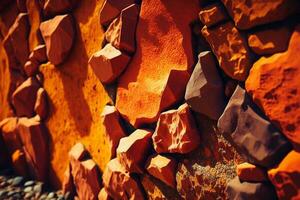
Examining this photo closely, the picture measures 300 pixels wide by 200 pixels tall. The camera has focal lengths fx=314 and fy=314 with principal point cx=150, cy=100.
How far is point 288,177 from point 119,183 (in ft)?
1.98

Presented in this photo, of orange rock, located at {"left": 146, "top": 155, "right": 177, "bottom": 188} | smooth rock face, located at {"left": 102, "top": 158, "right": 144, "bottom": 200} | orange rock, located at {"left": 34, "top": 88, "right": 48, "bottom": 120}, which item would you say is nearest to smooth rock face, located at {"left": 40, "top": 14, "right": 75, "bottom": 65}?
orange rock, located at {"left": 34, "top": 88, "right": 48, "bottom": 120}

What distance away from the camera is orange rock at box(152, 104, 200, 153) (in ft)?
2.69

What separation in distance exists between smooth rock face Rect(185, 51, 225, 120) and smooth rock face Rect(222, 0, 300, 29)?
13 cm

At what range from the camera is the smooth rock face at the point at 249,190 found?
2.22 feet

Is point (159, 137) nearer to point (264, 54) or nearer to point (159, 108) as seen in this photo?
point (159, 108)

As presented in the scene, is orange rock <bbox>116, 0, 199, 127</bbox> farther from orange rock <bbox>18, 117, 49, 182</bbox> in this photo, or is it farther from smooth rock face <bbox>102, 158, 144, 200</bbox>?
orange rock <bbox>18, 117, 49, 182</bbox>

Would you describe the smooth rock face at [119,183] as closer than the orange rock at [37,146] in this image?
Yes

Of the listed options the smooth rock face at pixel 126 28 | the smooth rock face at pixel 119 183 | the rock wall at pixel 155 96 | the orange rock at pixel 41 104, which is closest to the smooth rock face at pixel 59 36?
the rock wall at pixel 155 96

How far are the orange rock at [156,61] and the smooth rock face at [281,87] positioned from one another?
23 cm

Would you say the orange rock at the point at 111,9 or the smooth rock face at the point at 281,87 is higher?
the orange rock at the point at 111,9

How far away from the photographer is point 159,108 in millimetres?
908

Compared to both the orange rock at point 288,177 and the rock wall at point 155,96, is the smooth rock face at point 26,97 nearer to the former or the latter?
the rock wall at point 155,96

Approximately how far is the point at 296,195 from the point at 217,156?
0.71ft

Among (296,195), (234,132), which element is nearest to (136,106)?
(234,132)
